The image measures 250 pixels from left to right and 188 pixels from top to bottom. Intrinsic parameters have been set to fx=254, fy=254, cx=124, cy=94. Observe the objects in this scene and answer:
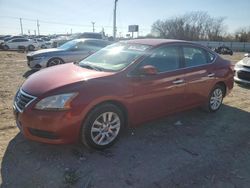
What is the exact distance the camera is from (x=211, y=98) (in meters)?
5.69

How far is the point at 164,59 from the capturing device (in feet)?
15.0

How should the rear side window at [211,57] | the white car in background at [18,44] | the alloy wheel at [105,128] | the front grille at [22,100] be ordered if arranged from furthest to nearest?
the white car in background at [18,44] → the rear side window at [211,57] → the alloy wheel at [105,128] → the front grille at [22,100]

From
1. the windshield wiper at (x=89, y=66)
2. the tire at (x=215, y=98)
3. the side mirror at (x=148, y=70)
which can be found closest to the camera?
the side mirror at (x=148, y=70)

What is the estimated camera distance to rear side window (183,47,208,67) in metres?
4.98

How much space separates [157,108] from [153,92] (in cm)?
33

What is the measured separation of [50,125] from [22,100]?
641 mm

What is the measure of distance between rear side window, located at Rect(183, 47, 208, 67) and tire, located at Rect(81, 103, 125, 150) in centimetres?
191

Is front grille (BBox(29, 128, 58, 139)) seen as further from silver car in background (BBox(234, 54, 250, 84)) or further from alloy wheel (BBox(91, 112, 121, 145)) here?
silver car in background (BBox(234, 54, 250, 84))

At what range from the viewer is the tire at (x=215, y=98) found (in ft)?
18.5

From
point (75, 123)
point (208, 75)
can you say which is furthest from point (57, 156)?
point (208, 75)

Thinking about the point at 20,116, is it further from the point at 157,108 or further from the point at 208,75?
the point at 208,75

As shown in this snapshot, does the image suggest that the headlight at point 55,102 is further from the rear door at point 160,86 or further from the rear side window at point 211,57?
the rear side window at point 211,57

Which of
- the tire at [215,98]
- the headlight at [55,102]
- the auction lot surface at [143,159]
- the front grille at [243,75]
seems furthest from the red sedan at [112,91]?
the front grille at [243,75]

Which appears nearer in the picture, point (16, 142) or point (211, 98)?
point (16, 142)
